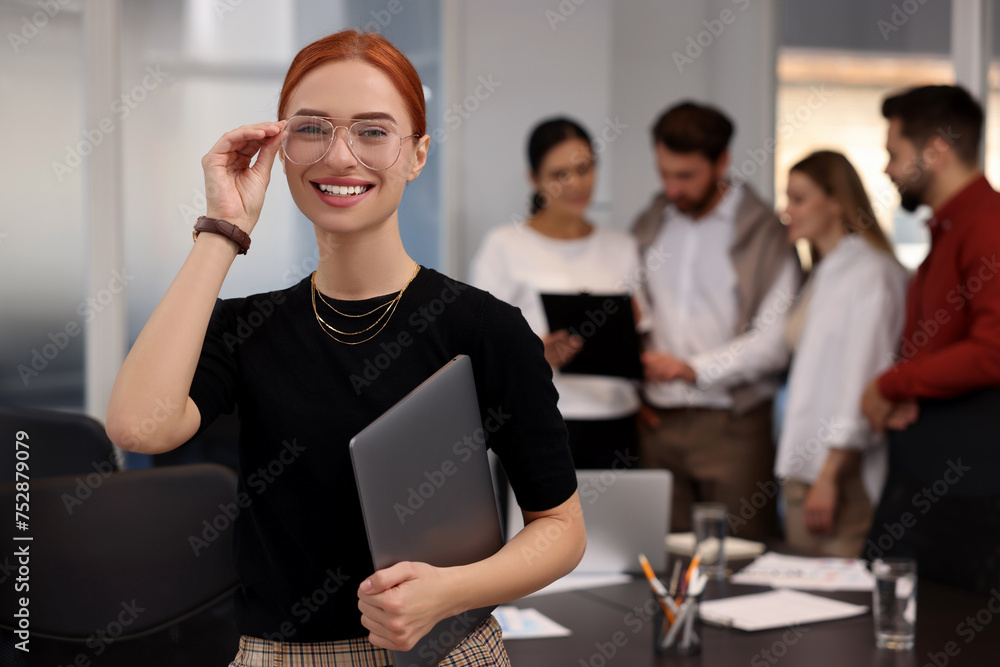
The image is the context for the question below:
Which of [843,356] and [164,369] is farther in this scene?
[843,356]

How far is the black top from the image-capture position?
1.00 m

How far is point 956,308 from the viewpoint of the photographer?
2.71 metres

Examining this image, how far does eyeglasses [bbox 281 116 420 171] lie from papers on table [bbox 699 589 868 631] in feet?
3.93

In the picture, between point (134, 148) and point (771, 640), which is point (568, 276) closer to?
point (771, 640)

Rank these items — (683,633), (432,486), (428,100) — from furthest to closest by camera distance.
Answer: (428,100), (683,633), (432,486)

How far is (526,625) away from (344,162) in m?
1.09

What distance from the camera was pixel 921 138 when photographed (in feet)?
9.39

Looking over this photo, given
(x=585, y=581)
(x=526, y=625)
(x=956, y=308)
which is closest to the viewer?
(x=526, y=625)

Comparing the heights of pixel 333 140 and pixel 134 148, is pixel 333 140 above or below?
below

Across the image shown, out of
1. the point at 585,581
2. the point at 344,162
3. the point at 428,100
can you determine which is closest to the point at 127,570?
the point at 344,162

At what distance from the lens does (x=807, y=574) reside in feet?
7.00

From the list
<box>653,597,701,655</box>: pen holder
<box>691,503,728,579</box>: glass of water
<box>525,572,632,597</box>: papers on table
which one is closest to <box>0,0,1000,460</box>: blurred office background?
<box>525,572,632,597</box>: papers on table

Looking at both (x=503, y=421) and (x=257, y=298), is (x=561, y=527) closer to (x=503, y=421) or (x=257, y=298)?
(x=503, y=421)

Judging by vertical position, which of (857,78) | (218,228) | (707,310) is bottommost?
(707,310)
